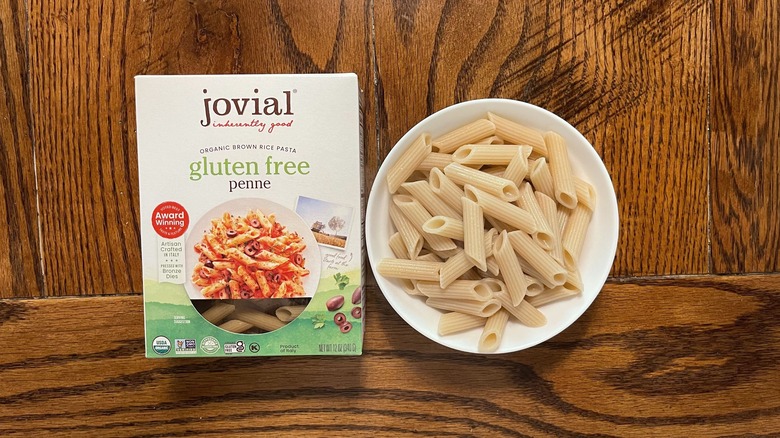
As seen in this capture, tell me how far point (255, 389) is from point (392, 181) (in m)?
0.53

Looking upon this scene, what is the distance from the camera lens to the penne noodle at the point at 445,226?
982 mm

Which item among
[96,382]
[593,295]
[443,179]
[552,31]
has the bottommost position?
[96,382]

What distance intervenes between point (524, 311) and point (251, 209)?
54cm

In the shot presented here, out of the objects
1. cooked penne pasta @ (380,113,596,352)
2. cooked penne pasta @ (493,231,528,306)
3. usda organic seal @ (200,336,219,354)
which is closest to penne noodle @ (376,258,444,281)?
cooked penne pasta @ (380,113,596,352)

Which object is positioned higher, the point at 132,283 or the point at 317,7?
the point at 317,7

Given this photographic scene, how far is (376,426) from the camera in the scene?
3.72 feet

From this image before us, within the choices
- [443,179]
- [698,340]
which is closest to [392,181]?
[443,179]

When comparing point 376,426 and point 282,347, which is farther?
point 376,426

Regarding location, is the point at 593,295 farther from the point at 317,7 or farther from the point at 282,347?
the point at 317,7

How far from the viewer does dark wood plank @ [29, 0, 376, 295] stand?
1.08 meters

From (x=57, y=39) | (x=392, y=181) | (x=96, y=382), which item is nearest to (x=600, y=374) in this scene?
(x=392, y=181)

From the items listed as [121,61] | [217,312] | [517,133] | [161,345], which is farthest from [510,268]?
[121,61]

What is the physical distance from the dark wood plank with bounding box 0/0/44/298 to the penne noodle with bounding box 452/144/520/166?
34.5 inches

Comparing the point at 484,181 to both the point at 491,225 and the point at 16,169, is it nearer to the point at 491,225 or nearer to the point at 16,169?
the point at 491,225
